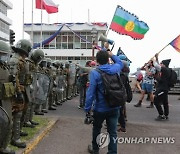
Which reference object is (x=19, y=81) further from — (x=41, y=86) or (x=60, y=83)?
(x=60, y=83)

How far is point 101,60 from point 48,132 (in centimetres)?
279

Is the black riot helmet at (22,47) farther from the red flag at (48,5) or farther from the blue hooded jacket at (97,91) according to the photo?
the red flag at (48,5)

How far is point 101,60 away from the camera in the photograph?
18.3ft

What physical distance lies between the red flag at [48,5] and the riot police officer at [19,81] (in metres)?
16.0

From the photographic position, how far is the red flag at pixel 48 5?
858 inches

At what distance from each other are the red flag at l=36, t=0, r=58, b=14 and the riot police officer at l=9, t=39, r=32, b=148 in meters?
16.0

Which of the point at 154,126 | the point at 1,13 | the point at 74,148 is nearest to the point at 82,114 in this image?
the point at 154,126

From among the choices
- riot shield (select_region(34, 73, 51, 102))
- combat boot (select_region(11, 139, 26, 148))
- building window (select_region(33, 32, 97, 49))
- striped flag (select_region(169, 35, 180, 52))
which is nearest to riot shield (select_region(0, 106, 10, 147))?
combat boot (select_region(11, 139, 26, 148))

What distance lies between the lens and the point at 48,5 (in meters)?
21.8

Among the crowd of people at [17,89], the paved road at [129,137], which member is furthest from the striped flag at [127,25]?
the crowd of people at [17,89]

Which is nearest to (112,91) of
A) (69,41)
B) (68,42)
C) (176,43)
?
(176,43)

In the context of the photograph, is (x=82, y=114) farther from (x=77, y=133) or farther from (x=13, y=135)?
(x=13, y=135)

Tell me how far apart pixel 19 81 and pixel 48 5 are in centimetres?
1637

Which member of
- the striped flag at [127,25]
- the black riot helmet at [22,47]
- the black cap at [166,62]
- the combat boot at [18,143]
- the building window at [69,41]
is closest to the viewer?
the combat boot at [18,143]
